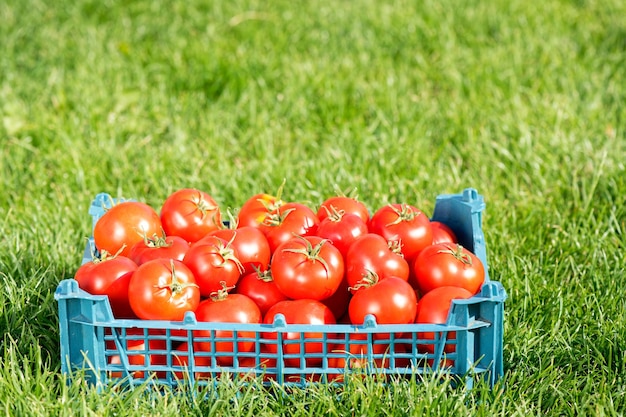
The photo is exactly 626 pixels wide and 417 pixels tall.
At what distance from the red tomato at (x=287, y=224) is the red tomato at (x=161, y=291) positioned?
16.7 inches

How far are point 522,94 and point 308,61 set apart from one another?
3.89ft

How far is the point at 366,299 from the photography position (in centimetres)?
262

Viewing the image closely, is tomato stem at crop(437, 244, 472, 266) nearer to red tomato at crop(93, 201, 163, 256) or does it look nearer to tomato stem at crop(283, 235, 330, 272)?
tomato stem at crop(283, 235, 330, 272)

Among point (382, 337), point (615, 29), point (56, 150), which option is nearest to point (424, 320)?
point (382, 337)

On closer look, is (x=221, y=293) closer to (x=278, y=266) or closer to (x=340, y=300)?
(x=278, y=266)

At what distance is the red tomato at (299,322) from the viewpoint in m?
2.60

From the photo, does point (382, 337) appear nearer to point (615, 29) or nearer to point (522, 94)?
point (522, 94)

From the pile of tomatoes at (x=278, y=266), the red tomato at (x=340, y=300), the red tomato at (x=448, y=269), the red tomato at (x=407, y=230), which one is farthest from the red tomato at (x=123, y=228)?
the red tomato at (x=448, y=269)

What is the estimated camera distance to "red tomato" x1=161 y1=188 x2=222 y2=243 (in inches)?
121

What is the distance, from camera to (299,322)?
2.61m

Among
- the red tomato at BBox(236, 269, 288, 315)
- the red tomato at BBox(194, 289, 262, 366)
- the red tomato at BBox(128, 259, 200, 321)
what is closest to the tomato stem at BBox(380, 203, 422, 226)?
the red tomato at BBox(236, 269, 288, 315)

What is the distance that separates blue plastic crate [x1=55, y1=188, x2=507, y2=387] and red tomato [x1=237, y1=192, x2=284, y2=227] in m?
0.54

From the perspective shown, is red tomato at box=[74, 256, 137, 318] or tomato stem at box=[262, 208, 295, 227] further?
tomato stem at box=[262, 208, 295, 227]

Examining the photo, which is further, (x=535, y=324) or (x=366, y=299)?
(x=535, y=324)
